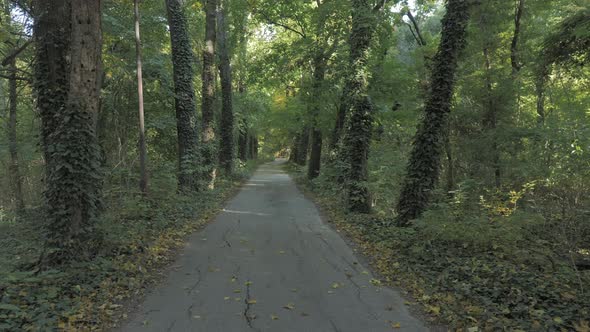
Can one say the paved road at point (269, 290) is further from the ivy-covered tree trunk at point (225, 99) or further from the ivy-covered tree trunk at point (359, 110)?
the ivy-covered tree trunk at point (225, 99)

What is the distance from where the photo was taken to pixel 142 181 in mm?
11578

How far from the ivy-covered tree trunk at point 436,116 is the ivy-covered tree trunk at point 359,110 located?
294cm

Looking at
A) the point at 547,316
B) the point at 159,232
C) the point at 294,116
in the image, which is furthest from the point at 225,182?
the point at 547,316

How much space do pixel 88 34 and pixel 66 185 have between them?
8.10 ft

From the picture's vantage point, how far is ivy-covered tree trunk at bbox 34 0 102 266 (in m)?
6.13

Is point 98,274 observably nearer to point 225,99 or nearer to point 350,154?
point 350,154

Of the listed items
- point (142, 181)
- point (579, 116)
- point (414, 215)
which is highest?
point (579, 116)

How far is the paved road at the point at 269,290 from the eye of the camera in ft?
15.7

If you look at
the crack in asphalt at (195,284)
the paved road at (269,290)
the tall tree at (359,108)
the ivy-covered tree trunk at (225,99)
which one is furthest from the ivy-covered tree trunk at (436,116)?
the ivy-covered tree trunk at (225,99)

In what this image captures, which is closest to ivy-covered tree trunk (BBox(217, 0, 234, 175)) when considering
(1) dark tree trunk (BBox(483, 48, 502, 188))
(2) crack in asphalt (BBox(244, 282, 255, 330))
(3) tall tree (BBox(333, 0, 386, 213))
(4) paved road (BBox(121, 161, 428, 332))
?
(3) tall tree (BBox(333, 0, 386, 213))

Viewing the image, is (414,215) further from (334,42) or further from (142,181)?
(334,42)

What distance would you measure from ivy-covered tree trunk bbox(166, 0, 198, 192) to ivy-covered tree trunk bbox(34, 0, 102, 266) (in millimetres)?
7307

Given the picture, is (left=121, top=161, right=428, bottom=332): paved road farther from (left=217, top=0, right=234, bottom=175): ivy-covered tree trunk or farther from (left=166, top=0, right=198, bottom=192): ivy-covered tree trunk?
(left=217, top=0, right=234, bottom=175): ivy-covered tree trunk

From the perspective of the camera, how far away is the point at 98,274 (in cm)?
594
